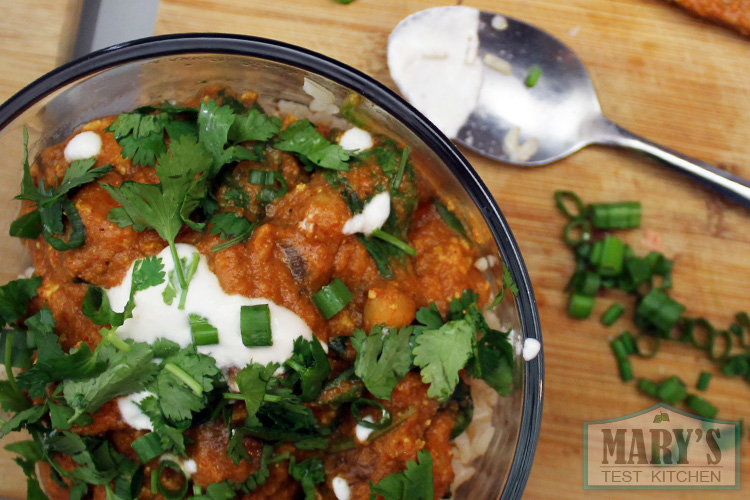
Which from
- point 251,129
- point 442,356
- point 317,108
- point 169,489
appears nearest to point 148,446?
point 169,489

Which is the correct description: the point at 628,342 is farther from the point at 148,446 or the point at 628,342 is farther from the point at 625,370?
the point at 148,446

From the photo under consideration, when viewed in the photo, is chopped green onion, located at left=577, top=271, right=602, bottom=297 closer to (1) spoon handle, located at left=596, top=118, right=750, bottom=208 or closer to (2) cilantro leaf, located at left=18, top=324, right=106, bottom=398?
(1) spoon handle, located at left=596, top=118, right=750, bottom=208

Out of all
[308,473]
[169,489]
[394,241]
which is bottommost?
[169,489]

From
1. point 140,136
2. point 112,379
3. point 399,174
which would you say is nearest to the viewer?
point 112,379

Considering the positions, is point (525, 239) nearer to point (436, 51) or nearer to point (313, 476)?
point (436, 51)

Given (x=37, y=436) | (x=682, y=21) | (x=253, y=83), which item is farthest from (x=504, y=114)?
(x=37, y=436)

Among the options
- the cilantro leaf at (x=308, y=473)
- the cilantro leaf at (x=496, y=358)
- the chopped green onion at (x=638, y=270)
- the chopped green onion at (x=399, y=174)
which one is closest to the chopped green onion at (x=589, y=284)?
the chopped green onion at (x=638, y=270)
